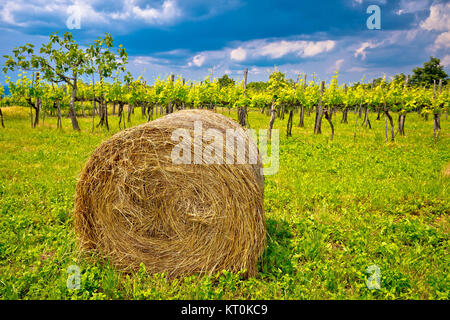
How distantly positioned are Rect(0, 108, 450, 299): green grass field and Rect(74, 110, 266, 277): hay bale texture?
30cm

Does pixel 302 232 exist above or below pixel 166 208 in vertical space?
below

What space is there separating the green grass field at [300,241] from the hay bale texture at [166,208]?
30cm

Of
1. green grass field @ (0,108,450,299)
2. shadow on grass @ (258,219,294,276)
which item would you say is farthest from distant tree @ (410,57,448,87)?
shadow on grass @ (258,219,294,276)

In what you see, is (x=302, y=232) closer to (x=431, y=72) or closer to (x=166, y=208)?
(x=166, y=208)

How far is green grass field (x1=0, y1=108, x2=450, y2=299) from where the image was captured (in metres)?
3.73

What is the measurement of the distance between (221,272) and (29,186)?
19.7ft

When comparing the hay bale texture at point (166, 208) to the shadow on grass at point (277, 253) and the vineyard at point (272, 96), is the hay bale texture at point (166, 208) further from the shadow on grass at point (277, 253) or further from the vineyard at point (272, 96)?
the vineyard at point (272, 96)

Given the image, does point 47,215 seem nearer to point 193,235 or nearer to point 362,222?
point 193,235

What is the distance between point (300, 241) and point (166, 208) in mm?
2353

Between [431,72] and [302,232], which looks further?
[431,72]

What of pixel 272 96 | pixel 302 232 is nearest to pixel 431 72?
pixel 272 96

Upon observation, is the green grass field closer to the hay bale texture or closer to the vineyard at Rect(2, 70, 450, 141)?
the hay bale texture

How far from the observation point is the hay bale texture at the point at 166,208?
402 cm

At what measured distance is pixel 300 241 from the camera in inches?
191
